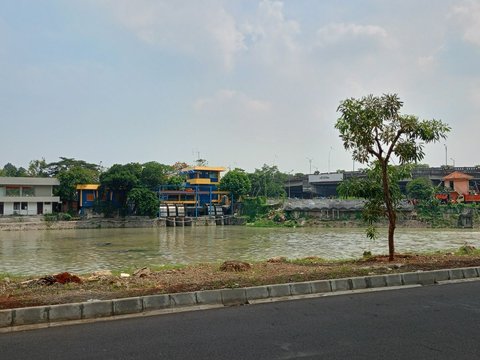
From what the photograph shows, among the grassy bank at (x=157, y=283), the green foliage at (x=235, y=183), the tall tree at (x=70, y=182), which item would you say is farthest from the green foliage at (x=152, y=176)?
the grassy bank at (x=157, y=283)

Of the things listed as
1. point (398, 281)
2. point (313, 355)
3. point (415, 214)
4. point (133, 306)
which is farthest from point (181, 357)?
point (415, 214)

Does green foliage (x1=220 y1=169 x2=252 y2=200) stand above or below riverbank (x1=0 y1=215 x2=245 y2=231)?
above

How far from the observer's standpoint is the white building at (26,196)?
202 ft

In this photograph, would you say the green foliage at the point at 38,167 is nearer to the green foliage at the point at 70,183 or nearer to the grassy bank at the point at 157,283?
the green foliage at the point at 70,183

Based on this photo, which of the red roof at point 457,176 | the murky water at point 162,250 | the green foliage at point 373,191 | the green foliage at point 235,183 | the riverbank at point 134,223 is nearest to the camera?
the green foliage at point 373,191

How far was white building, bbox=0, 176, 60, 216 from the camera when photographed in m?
61.5

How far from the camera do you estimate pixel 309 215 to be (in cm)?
7062

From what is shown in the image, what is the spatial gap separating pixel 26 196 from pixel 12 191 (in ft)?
7.22

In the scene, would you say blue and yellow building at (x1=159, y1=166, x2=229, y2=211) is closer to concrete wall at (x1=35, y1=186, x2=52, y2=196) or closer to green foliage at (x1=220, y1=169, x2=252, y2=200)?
green foliage at (x1=220, y1=169, x2=252, y2=200)

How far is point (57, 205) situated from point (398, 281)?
220ft

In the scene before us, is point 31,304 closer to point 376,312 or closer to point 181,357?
point 181,357

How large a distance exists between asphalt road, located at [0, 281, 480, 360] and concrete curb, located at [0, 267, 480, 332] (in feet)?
1.19

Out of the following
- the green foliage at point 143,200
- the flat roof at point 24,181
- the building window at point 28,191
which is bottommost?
the green foliage at point 143,200

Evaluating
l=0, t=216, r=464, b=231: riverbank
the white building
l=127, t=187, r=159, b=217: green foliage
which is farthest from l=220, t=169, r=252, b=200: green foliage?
the white building
